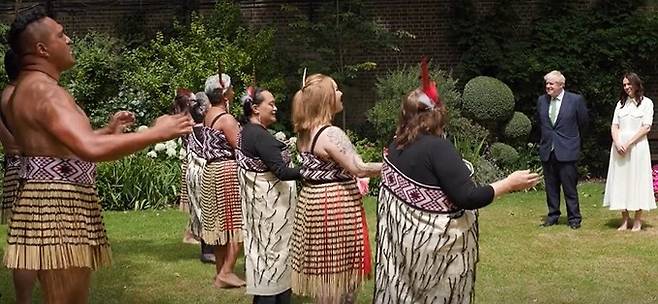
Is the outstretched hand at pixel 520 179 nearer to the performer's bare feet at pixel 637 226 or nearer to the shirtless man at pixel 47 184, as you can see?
the shirtless man at pixel 47 184

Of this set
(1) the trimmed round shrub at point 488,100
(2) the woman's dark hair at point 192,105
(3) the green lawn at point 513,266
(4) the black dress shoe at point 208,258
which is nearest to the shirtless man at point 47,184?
(3) the green lawn at point 513,266

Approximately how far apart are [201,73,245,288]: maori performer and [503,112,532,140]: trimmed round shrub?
9547 mm

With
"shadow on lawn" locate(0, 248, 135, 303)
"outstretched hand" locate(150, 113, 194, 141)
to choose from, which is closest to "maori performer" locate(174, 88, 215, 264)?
"shadow on lawn" locate(0, 248, 135, 303)

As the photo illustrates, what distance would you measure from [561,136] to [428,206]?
213 inches

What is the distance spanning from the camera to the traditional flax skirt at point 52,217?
361 centimetres

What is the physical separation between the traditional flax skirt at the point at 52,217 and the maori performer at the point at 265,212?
1.76 m

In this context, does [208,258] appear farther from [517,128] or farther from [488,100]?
[517,128]

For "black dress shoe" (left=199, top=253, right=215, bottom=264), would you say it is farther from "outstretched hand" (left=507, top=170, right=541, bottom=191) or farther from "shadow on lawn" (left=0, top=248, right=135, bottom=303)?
"outstretched hand" (left=507, top=170, right=541, bottom=191)

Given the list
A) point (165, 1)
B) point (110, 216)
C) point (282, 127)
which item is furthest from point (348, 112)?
point (110, 216)

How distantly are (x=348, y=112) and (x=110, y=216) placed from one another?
6819 mm

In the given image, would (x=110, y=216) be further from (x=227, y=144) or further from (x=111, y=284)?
(x=227, y=144)

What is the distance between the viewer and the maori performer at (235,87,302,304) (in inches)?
211

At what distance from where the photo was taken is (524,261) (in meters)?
7.59

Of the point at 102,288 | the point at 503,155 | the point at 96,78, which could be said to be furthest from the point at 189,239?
the point at 96,78
